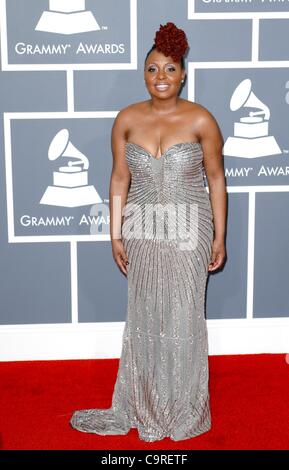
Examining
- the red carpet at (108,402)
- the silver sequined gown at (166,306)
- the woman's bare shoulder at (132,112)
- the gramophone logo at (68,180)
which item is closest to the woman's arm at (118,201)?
the silver sequined gown at (166,306)

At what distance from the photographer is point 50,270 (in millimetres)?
4281

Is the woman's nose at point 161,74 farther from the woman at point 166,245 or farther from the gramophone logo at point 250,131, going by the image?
the gramophone logo at point 250,131

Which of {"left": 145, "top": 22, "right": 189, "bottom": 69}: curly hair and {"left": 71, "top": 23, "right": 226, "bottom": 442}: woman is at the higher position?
{"left": 145, "top": 22, "right": 189, "bottom": 69}: curly hair

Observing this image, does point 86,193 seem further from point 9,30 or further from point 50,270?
point 9,30

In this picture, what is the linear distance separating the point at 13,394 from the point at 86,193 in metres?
1.21

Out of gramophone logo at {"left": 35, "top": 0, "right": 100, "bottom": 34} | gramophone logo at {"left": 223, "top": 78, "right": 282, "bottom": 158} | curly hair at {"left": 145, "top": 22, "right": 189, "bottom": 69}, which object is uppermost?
gramophone logo at {"left": 35, "top": 0, "right": 100, "bottom": 34}

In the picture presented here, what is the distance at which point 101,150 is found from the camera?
4.16 m

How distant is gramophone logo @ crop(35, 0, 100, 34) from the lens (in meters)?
3.94

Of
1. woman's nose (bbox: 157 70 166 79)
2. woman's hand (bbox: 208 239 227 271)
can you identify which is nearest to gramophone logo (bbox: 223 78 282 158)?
woman's hand (bbox: 208 239 227 271)

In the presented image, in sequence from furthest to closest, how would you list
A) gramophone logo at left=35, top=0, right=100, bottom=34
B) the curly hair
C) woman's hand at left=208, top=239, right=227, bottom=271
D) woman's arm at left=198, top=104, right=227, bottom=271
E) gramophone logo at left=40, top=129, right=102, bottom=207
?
gramophone logo at left=40, top=129, right=102, bottom=207 → gramophone logo at left=35, top=0, right=100, bottom=34 → woman's hand at left=208, top=239, right=227, bottom=271 → woman's arm at left=198, top=104, right=227, bottom=271 → the curly hair

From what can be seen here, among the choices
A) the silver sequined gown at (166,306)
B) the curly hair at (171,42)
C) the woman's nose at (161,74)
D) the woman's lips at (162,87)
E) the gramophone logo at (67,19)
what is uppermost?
the gramophone logo at (67,19)

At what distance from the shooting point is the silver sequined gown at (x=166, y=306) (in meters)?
3.35

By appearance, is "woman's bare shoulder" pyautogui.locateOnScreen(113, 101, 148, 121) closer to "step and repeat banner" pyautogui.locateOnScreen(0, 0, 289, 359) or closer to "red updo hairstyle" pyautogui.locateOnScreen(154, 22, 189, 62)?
"red updo hairstyle" pyautogui.locateOnScreen(154, 22, 189, 62)
